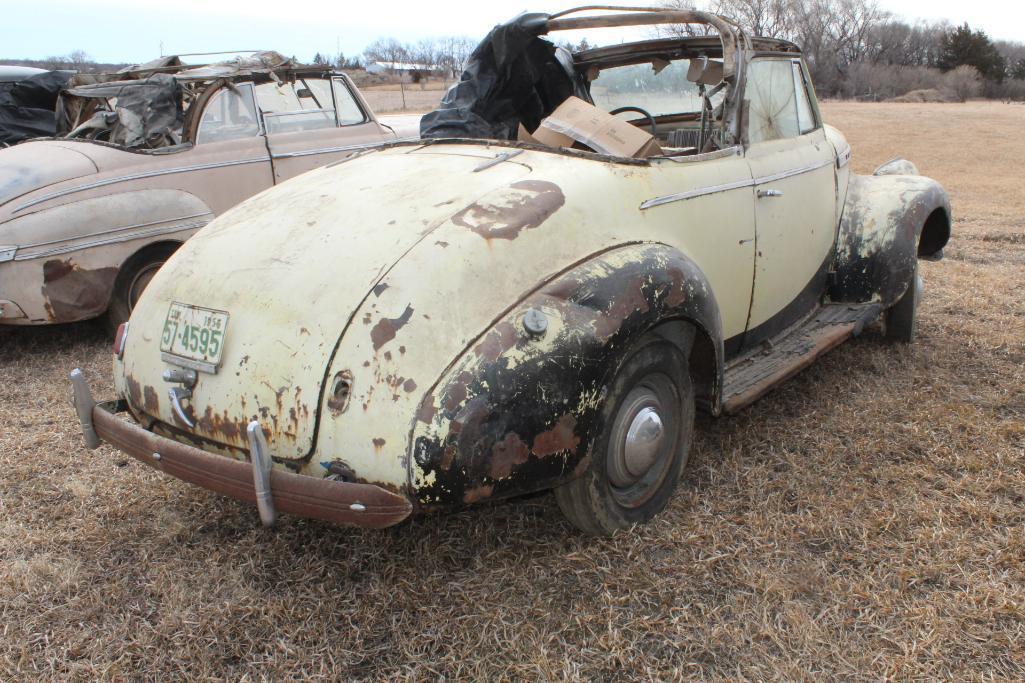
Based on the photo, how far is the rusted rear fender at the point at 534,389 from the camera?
2.12 meters

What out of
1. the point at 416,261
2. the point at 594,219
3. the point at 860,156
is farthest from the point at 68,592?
the point at 860,156

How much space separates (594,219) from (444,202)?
498mm

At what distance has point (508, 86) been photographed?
14.1 feet

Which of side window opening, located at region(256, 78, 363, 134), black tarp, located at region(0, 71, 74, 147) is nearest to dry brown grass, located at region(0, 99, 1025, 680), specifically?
side window opening, located at region(256, 78, 363, 134)

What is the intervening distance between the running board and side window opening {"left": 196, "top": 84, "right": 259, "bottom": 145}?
3.89 m

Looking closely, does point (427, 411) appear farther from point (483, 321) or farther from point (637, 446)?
point (637, 446)

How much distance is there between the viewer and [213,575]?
267 cm

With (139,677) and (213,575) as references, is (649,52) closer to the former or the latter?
(213,575)

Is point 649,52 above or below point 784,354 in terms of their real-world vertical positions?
above

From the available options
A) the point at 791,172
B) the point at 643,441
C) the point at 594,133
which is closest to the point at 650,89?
the point at 791,172

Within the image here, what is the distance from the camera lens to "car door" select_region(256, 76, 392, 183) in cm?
579

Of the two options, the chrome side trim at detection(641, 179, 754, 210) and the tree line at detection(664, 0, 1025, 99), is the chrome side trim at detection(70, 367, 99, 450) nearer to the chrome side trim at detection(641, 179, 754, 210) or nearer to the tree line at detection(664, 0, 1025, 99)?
the chrome side trim at detection(641, 179, 754, 210)

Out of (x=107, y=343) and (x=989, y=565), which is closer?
(x=989, y=565)

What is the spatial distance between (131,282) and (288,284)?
312 cm
